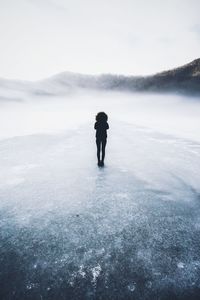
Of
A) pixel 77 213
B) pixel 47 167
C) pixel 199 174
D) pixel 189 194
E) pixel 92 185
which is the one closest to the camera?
pixel 77 213

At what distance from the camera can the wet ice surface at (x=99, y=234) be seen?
275 centimetres

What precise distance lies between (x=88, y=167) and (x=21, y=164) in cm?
240

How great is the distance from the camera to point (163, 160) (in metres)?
9.09

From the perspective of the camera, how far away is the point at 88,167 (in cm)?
794

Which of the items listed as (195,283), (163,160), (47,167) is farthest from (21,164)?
(195,283)

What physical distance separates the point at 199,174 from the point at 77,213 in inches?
172

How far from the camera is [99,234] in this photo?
3.78 meters

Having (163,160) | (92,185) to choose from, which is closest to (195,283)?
(92,185)

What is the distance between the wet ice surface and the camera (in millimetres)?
2750

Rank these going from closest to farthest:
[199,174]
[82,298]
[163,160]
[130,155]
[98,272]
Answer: [82,298] → [98,272] → [199,174] → [163,160] → [130,155]

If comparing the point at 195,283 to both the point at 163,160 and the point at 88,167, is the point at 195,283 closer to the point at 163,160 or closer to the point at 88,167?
the point at 88,167

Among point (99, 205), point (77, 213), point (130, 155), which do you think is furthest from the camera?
point (130, 155)

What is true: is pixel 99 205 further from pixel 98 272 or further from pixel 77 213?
pixel 98 272

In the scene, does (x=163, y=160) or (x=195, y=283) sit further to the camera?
(x=163, y=160)
